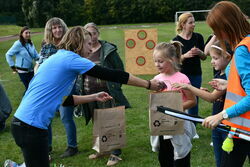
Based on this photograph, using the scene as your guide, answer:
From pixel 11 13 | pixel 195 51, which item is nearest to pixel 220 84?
pixel 195 51

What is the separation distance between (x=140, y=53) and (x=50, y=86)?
9.71m

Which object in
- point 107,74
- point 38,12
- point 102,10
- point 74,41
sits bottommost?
point 107,74

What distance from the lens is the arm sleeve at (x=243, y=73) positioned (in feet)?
7.22

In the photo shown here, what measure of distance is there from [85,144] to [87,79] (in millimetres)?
1388

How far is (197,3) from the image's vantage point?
191 feet

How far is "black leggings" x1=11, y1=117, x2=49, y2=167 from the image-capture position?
9.34ft

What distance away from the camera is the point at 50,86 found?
2.81 metres

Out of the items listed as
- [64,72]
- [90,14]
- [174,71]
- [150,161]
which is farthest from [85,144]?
[90,14]

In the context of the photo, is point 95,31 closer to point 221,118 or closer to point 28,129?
point 28,129

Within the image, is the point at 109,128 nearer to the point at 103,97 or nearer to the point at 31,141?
the point at 103,97

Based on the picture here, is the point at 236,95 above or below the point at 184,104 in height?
above

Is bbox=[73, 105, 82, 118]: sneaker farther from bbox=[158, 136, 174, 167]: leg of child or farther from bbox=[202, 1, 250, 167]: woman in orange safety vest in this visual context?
bbox=[202, 1, 250, 167]: woman in orange safety vest

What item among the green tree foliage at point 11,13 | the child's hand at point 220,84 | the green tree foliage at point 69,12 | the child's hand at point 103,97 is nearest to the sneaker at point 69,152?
the child's hand at point 103,97

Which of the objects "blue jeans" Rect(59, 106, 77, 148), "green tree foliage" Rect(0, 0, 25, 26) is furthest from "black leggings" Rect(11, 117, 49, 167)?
"green tree foliage" Rect(0, 0, 25, 26)
